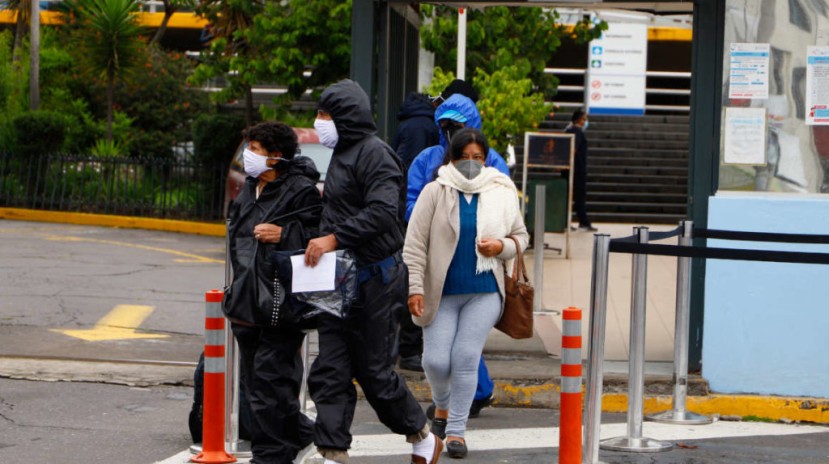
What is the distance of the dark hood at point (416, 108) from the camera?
817 cm

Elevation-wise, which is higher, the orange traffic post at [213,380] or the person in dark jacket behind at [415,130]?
the person in dark jacket behind at [415,130]

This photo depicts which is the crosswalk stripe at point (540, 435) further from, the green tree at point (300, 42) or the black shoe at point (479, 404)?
the green tree at point (300, 42)

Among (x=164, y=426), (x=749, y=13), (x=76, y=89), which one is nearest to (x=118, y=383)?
(x=164, y=426)

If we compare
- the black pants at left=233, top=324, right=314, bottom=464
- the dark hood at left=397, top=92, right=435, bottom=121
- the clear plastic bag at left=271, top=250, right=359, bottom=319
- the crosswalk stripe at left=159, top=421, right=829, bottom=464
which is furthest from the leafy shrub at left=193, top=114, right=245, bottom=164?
the clear plastic bag at left=271, top=250, right=359, bottom=319

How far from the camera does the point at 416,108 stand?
817 cm

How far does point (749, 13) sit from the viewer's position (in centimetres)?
789

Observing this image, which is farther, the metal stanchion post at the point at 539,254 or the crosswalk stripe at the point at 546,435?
the metal stanchion post at the point at 539,254

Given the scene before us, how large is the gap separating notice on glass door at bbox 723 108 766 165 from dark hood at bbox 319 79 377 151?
292 centimetres

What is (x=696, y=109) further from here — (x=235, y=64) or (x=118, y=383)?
(x=235, y=64)

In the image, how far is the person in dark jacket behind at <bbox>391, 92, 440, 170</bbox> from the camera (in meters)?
8.14

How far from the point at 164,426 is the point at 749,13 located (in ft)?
13.9

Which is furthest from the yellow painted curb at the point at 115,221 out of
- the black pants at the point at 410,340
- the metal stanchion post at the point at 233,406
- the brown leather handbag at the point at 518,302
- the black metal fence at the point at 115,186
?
the brown leather handbag at the point at 518,302

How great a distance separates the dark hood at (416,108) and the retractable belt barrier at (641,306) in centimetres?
157

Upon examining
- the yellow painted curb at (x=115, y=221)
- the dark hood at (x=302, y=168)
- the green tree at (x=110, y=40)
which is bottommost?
the yellow painted curb at (x=115, y=221)
